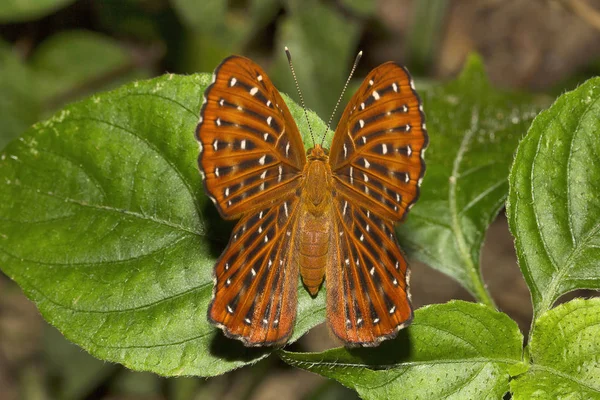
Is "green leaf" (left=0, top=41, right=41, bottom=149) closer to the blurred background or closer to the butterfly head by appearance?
the blurred background

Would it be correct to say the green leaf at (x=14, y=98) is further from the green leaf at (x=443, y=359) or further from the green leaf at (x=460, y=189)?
the green leaf at (x=443, y=359)

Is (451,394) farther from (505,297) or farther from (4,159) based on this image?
(505,297)

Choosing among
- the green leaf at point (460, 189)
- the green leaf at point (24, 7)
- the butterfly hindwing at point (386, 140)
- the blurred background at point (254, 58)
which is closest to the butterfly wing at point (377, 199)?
the butterfly hindwing at point (386, 140)

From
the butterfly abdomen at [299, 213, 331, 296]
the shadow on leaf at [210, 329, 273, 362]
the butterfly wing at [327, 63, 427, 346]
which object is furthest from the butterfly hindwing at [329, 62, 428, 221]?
the shadow on leaf at [210, 329, 273, 362]

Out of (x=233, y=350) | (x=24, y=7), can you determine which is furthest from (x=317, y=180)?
(x=24, y=7)

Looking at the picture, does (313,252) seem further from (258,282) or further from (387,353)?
(387,353)

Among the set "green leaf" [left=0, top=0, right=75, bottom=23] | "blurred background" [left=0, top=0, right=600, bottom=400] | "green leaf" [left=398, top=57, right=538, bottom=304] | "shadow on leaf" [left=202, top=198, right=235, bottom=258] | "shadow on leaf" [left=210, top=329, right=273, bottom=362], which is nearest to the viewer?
"shadow on leaf" [left=210, top=329, right=273, bottom=362]

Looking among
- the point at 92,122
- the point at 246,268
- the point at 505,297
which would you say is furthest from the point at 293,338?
the point at 505,297
